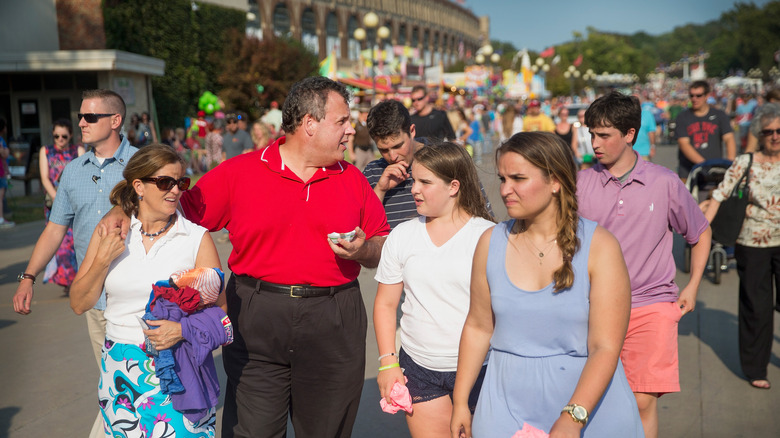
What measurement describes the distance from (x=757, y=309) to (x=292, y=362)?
3.96 metres

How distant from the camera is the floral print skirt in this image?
315 centimetres

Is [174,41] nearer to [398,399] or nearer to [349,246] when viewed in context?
[349,246]

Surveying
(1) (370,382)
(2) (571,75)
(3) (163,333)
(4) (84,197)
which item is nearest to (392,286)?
(3) (163,333)

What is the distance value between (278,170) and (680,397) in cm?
370

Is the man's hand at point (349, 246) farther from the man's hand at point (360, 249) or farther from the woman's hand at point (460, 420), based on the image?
the woman's hand at point (460, 420)

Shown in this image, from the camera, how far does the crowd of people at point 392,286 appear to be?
8.10 ft

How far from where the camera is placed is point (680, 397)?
534 centimetres

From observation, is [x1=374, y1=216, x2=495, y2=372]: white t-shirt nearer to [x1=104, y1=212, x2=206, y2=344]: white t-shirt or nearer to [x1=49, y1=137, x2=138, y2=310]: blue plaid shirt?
[x1=104, y1=212, x2=206, y2=344]: white t-shirt

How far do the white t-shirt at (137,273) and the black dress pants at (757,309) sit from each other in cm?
440

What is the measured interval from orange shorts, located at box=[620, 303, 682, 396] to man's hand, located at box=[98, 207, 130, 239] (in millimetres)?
2575

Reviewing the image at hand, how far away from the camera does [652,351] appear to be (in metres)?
3.75

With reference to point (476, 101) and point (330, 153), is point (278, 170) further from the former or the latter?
point (476, 101)

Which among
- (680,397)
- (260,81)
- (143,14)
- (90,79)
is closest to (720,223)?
(680,397)

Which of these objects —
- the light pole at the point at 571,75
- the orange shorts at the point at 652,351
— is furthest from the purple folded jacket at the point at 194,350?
the light pole at the point at 571,75
